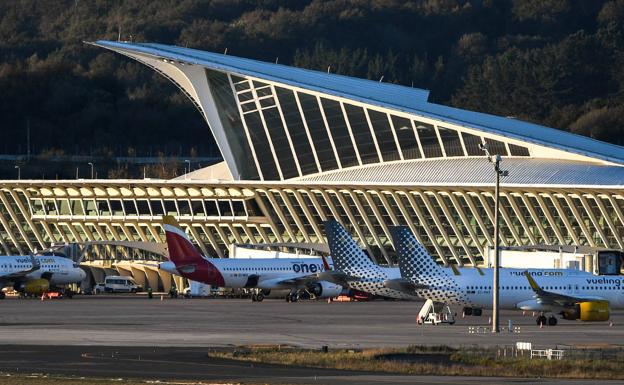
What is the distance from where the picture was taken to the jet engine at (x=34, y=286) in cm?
10556

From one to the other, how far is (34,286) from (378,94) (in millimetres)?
35739

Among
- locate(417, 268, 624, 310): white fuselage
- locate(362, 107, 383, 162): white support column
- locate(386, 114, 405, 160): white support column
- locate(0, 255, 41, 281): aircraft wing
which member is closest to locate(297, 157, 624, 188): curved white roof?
locate(386, 114, 405, 160): white support column

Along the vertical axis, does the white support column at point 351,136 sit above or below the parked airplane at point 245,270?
above

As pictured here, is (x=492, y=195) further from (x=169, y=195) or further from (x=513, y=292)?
(x=513, y=292)

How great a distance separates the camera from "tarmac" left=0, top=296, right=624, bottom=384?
4397 centimetres

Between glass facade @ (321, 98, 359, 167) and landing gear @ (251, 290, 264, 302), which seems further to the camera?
glass facade @ (321, 98, 359, 167)

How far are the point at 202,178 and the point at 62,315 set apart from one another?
5516 cm

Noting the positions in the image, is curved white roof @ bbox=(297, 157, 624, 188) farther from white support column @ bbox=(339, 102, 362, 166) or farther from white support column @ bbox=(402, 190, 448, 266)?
white support column @ bbox=(402, 190, 448, 266)

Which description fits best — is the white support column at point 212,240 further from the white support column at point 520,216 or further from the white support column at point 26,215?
the white support column at point 520,216

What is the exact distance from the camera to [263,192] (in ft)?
415

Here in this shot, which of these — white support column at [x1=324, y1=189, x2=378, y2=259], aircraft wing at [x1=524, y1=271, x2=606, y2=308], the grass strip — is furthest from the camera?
white support column at [x1=324, y1=189, x2=378, y2=259]

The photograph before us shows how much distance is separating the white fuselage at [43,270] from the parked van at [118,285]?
255 inches

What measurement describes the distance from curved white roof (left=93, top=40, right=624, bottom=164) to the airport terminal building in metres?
0.17

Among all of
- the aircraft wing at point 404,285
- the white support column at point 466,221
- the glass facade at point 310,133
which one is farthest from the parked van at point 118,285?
the aircraft wing at point 404,285
